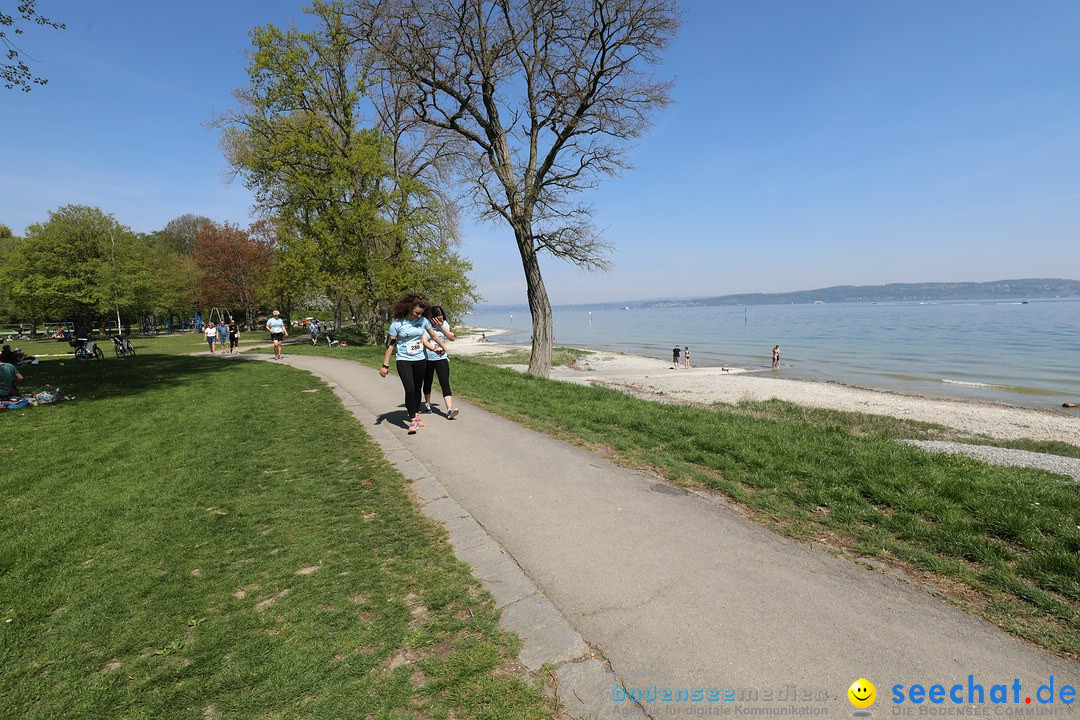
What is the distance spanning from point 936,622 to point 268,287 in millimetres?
26101

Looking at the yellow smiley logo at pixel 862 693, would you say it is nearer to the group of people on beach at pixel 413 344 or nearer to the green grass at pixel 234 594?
the green grass at pixel 234 594

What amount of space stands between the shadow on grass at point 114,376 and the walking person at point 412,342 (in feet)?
25.6

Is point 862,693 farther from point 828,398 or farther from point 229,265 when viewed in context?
point 229,265

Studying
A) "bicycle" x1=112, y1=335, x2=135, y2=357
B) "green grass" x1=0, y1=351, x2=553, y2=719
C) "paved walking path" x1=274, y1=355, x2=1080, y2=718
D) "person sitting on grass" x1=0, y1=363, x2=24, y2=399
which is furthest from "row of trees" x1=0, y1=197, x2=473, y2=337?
"paved walking path" x1=274, y1=355, x2=1080, y2=718

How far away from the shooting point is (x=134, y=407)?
9.09m

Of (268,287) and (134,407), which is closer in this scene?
(134,407)

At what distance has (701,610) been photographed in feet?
9.27

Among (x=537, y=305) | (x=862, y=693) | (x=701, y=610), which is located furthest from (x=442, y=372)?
(x=537, y=305)

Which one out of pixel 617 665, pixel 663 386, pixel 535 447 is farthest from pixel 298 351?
pixel 617 665

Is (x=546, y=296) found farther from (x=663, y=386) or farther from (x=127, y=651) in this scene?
(x=127, y=651)

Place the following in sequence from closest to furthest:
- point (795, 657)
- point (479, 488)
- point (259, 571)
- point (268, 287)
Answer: point (795, 657) < point (259, 571) < point (479, 488) < point (268, 287)

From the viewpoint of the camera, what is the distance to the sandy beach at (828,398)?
14.3 m

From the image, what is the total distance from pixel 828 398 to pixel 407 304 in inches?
757

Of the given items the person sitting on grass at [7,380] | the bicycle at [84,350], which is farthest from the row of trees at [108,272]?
the person sitting on grass at [7,380]
